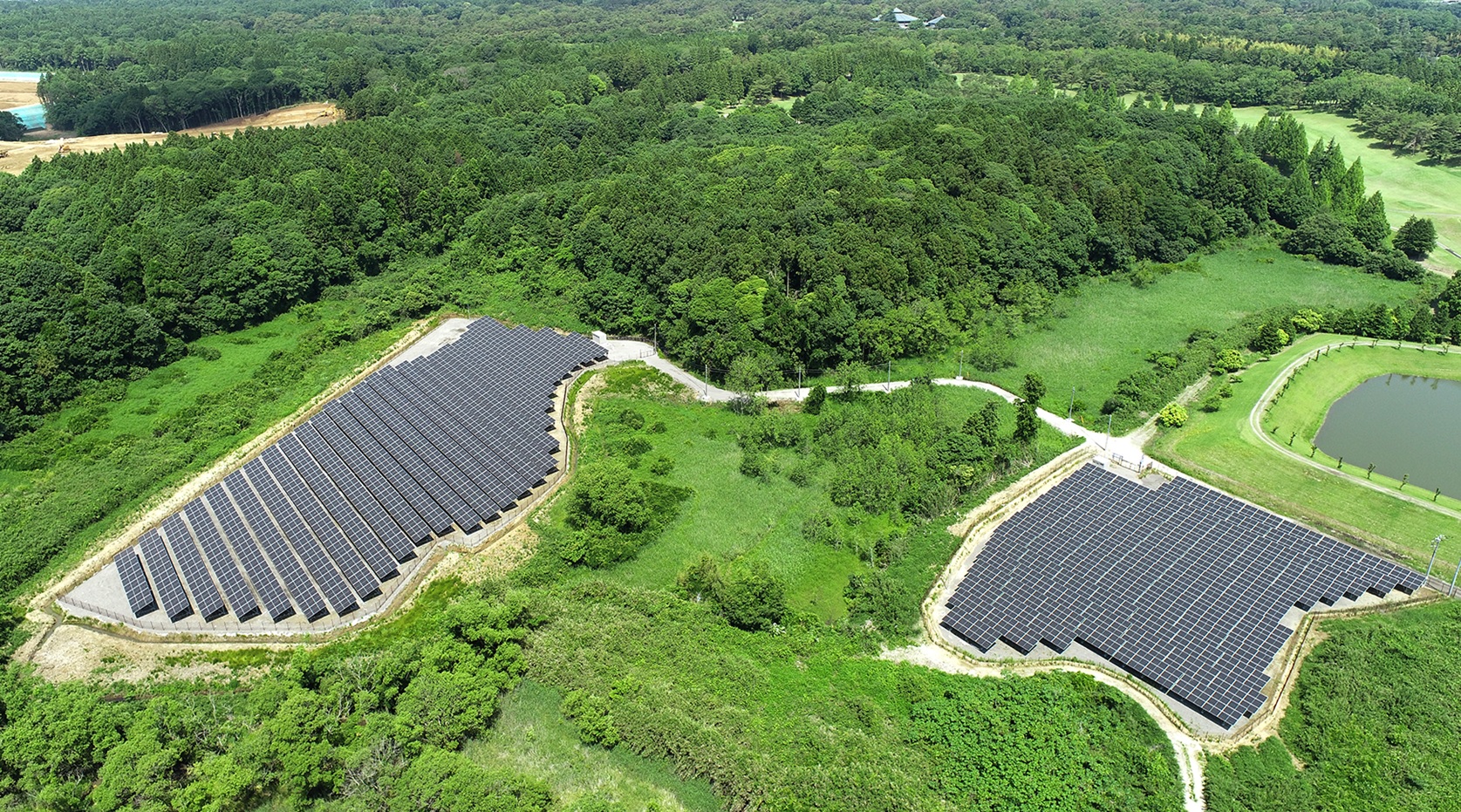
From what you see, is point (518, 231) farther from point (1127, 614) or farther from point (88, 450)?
point (1127, 614)

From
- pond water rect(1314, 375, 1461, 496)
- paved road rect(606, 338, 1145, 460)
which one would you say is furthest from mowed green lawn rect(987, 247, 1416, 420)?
pond water rect(1314, 375, 1461, 496)

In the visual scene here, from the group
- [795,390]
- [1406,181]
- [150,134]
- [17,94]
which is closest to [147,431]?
[795,390]

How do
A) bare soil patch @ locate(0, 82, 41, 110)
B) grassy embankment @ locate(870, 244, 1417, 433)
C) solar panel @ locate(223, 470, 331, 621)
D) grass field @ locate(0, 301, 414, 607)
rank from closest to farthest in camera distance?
solar panel @ locate(223, 470, 331, 621) → grass field @ locate(0, 301, 414, 607) → grassy embankment @ locate(870, 244, 1417, 433) → bare soil patch @ locate(0, 82, 41, 110)

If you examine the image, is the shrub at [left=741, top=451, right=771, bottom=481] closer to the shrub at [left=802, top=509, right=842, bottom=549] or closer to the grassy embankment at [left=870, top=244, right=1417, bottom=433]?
the shrub at [left=802, top=509, right=842, bottom=549]

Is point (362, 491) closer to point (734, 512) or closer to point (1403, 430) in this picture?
point (734, 512)

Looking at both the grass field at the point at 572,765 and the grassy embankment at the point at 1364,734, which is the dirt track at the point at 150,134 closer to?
the grass field at the point at 572,765

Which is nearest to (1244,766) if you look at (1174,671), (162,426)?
(1174,671)

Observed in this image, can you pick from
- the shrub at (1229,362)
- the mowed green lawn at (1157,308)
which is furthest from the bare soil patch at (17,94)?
the shrub at (1229,362)
